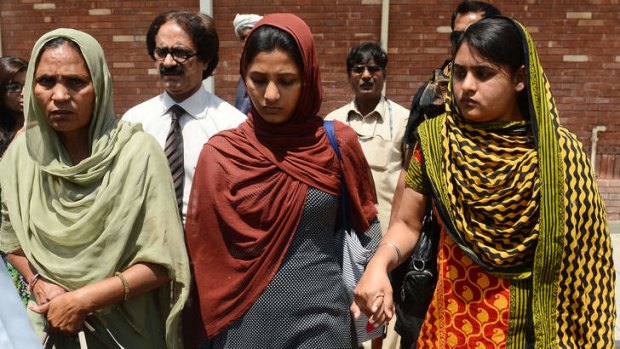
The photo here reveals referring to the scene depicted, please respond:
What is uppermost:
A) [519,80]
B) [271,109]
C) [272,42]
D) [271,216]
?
[272,42]

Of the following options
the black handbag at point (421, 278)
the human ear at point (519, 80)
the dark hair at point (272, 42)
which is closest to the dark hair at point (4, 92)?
the dark hair at point (272, 42)

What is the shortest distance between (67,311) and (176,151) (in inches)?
32.9

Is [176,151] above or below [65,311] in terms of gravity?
above

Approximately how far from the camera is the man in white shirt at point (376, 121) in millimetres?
3717

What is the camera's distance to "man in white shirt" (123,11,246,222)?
2.52 meters

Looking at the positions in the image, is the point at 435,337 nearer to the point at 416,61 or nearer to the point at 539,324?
the point at 539,324

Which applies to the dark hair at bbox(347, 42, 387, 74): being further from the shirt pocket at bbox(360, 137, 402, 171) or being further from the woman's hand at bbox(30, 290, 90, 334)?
the woman's hand at bbox(30, 290, 90, 334)

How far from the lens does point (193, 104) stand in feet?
8.45

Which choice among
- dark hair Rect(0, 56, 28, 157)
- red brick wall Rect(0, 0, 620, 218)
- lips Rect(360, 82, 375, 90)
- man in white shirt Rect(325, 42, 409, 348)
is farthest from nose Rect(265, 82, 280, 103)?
red brick wall Rect(0, 0, 620, 218)

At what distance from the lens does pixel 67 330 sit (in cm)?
179

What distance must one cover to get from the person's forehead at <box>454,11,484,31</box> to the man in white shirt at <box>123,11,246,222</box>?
1219 mm

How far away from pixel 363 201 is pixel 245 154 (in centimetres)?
45

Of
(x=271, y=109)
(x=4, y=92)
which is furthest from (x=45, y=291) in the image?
(x=4, y=92)

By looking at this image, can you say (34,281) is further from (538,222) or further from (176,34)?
(538,222)
